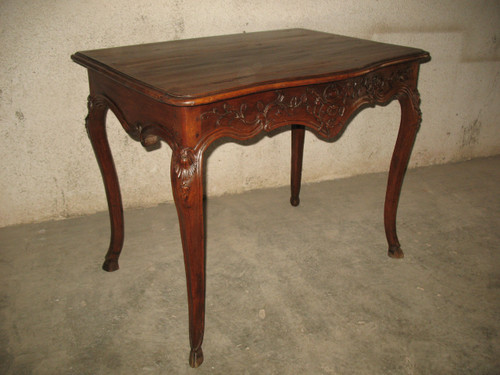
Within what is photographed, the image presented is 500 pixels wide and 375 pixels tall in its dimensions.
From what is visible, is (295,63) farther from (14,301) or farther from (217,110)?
(14,301)

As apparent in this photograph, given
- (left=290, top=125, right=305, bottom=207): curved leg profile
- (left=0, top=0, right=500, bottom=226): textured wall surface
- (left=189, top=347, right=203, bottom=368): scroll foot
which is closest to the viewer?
(left=189, top=347, right=203, bottom=368): scroll foot

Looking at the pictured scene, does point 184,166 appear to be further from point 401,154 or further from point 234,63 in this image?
point 401,154

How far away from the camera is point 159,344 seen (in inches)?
61.1

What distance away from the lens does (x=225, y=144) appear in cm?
242

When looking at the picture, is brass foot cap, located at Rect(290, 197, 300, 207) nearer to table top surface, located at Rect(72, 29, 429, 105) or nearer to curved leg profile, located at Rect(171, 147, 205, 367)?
table top surface, located at Rect(72, 29, 429, 105)

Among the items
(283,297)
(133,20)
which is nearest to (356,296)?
(283,297)

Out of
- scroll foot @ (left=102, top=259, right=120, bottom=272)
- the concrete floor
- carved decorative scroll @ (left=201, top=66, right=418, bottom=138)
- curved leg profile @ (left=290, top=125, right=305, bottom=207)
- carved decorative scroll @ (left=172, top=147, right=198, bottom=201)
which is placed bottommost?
the concrete floor

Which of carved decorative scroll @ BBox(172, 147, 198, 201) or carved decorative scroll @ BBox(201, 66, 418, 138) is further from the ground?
carved decorative scroll @ BBox(201, 66, 418, 138)

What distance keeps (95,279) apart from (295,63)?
1138mm

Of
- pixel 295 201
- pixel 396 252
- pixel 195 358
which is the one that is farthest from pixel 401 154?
pixel 195 358

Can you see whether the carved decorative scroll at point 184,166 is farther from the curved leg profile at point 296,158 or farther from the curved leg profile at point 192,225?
the curved leg profile at point 296,158

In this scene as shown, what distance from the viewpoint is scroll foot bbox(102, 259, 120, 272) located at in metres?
1.91

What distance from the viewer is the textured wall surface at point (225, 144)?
1.99 metres

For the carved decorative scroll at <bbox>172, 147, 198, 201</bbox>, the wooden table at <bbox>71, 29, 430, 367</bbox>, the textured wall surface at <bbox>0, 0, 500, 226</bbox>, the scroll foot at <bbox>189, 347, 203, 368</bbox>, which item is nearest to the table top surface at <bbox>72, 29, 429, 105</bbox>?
the wooden table at <bbox>71, 29, 430, 367</bbox>
